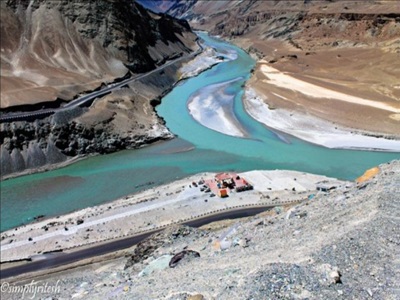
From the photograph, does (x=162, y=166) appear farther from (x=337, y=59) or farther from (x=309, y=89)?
(x=337, y=59)

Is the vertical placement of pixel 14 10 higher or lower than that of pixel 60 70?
higher

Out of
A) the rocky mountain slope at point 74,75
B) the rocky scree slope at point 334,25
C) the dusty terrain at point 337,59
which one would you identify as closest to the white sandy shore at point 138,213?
the rocky mountain slope at point 74,75

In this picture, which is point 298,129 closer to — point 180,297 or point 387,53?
point 387,53

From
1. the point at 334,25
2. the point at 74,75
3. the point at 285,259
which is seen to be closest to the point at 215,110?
the point at 74,75

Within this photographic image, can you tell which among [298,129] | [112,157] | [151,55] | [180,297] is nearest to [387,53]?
[298,129]

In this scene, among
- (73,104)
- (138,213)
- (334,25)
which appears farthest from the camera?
(334,25)
